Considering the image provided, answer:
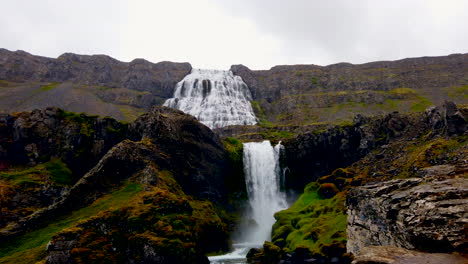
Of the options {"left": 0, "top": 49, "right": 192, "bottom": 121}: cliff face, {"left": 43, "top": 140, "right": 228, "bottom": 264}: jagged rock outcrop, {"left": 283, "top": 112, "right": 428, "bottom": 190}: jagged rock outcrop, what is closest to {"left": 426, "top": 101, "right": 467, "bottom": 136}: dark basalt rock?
{"left": 283, "top": 112, "right": 428, "bottom": 190}: jagged rock outcrop

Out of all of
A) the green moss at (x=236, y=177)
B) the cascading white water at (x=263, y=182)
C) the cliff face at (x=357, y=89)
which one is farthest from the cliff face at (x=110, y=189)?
the cliff face at (x=357, y=89)

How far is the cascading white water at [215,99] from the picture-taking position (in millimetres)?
143625

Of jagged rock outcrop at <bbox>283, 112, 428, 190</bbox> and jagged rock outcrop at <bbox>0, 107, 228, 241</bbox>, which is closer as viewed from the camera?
jagged rock outcrop at <bbox>0, 107, 228, 241</bbox>

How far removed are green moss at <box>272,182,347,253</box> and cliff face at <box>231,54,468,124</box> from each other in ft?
268

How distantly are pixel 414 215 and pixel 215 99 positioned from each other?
135 m

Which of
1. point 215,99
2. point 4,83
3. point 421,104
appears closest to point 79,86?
point 4,83

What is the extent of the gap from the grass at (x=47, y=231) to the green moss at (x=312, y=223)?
990 inches

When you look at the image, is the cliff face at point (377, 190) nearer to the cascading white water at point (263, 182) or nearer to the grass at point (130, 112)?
the cascading white water at point (263, 182)

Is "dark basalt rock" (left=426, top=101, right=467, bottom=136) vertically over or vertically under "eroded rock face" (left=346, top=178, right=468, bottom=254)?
over

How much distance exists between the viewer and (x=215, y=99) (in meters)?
155

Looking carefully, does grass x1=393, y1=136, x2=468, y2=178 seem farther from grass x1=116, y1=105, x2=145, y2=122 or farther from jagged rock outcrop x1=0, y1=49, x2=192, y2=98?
jagged rock outcrop x1=0, y1=49, x2=192, y2=98

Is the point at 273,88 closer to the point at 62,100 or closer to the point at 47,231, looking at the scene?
the point at 62,100

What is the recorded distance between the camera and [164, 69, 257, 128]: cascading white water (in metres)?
144

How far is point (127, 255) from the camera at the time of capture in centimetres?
3562
